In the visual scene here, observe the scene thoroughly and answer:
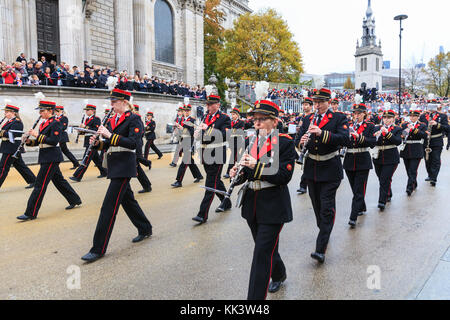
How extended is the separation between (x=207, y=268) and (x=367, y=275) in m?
1.92

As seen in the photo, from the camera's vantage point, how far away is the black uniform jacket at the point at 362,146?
682 cm

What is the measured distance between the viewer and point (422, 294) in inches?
152

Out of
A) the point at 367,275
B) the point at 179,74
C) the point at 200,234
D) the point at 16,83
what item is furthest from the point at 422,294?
the point at 179,74

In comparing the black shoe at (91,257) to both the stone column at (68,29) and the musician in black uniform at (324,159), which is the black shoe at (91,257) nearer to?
the musician in black uniform at (324,159)

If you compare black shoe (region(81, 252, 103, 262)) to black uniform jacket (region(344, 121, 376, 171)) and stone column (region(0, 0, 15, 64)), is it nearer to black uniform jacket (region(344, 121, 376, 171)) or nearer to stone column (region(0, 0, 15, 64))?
black uniform jacket (region(344, 121, 376, 171))

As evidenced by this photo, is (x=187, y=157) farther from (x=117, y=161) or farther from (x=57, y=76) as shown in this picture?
(x=57, y=76)

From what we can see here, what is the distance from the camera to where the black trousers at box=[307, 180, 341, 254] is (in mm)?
4883

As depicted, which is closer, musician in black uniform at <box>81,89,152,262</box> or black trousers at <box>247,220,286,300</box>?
black trousers at <box>247,220,286,300</box>

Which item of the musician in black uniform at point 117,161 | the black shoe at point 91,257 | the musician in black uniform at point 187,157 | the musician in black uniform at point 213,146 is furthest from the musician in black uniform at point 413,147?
the black shoe at point 91,257

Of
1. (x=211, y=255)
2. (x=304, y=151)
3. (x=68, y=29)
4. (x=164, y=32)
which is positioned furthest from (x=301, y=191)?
(x=164, y=32)

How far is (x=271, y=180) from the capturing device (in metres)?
3.61

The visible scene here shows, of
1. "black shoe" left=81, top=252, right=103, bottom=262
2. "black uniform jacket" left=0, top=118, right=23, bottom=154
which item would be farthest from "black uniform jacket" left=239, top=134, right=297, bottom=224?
"black uniform jacket" left=0, top=118, right=23, bottom=154

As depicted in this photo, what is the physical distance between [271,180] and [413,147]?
740 cm
